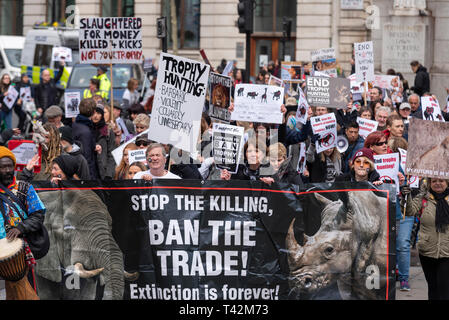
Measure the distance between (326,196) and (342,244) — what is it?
0.42 meters

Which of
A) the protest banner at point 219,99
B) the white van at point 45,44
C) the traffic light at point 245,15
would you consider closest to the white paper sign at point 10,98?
the white van at point 45,44

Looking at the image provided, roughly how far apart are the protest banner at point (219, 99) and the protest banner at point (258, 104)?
41cm

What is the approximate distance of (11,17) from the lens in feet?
124

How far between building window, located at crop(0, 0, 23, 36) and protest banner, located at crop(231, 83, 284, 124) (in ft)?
89.6

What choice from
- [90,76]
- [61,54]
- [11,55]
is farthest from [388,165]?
[11,55]

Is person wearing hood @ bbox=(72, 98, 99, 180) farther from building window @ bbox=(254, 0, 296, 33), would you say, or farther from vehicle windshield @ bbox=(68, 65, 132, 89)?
building window @ bbox=(254, 0, 296, 33)

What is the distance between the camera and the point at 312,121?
1158 centimetres

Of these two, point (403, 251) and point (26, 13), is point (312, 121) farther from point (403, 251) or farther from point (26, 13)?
point (26, 13)

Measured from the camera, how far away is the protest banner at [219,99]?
1101 centimetres

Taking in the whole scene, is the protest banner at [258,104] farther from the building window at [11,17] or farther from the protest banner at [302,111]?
the building window at [11,17]

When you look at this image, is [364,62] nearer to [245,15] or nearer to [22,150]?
[245,15]

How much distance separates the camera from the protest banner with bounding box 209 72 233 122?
1101 cm

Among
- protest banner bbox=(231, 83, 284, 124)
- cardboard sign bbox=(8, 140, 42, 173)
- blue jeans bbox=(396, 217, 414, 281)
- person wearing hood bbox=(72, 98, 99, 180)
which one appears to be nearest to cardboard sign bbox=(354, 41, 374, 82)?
protest banner bbox=(231, 83, 284, 124)
